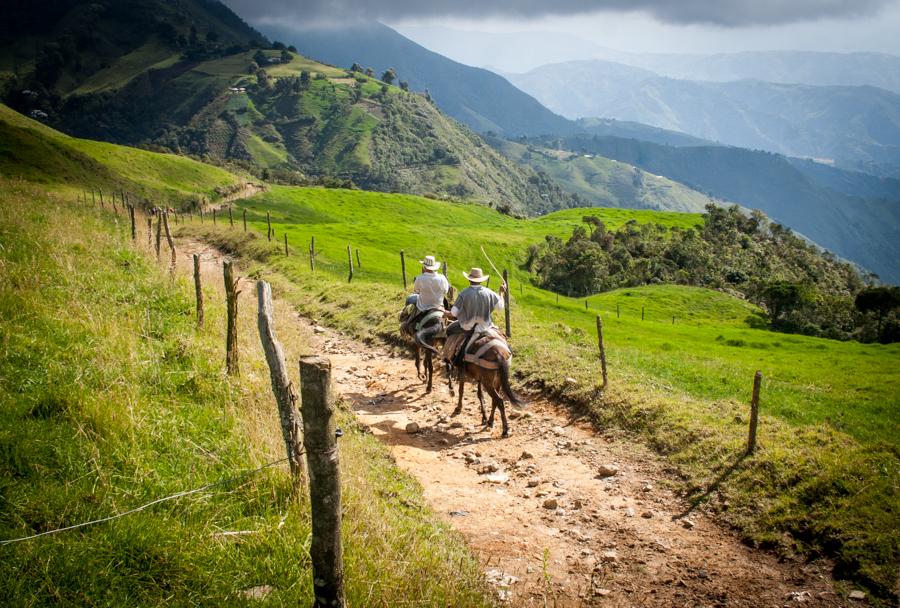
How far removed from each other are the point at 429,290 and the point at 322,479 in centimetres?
1092

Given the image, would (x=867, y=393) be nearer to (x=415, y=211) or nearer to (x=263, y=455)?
(x=263, y=455)

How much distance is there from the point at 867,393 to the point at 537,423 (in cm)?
1738

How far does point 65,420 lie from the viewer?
19.4ft

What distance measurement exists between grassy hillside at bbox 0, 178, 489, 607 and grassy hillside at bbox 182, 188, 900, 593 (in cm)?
545

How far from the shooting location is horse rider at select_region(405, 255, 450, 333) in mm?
14750

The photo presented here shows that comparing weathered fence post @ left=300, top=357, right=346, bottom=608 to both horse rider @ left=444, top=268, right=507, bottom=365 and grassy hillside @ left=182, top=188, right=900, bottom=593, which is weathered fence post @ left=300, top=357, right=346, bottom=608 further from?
horse rider @ left=444, top=268, right=507, bottom=365

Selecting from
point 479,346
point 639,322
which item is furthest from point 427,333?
point 639,322

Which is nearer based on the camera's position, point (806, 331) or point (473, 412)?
point (473, 412)

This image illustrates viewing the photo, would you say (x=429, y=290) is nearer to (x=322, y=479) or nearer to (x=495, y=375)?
(x=495, y=375)

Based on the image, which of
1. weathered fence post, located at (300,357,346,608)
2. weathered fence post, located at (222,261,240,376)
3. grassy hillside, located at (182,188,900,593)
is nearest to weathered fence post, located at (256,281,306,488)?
weathered fence post, located at (300,357,346,608)

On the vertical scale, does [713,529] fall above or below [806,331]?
above

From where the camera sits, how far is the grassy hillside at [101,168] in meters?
65.1

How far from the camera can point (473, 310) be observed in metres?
A: 12.4

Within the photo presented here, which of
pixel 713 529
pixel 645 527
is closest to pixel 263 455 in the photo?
pixel 645 527
